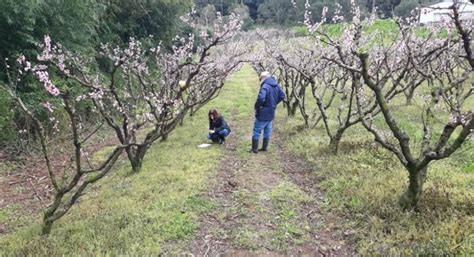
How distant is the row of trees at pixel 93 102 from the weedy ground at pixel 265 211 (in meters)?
0.55

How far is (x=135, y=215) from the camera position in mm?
6051

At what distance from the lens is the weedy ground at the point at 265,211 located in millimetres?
5141

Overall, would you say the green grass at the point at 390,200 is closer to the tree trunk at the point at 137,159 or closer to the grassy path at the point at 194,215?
the grassy path at the point at 194,215

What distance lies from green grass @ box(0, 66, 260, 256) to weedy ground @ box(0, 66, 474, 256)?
0.02 meters

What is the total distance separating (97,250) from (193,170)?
334 centimetres

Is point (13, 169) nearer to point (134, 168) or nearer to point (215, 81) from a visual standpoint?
point (134, 168)

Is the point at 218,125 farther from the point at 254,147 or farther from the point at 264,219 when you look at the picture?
the point at 264,219

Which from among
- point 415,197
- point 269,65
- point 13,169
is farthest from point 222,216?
point 269,65

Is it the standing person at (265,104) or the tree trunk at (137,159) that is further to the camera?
the standing person at (265,104)

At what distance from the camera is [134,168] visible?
8688 mm

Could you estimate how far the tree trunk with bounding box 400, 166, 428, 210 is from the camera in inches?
219

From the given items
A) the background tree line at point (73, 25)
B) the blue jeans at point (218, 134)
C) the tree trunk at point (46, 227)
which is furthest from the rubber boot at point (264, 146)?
the tree trunk at point (46, 227)

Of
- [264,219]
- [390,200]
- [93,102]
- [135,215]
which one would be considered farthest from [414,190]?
[93,102]

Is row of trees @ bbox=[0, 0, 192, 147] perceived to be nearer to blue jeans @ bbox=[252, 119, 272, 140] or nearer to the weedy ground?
the weedy ground
